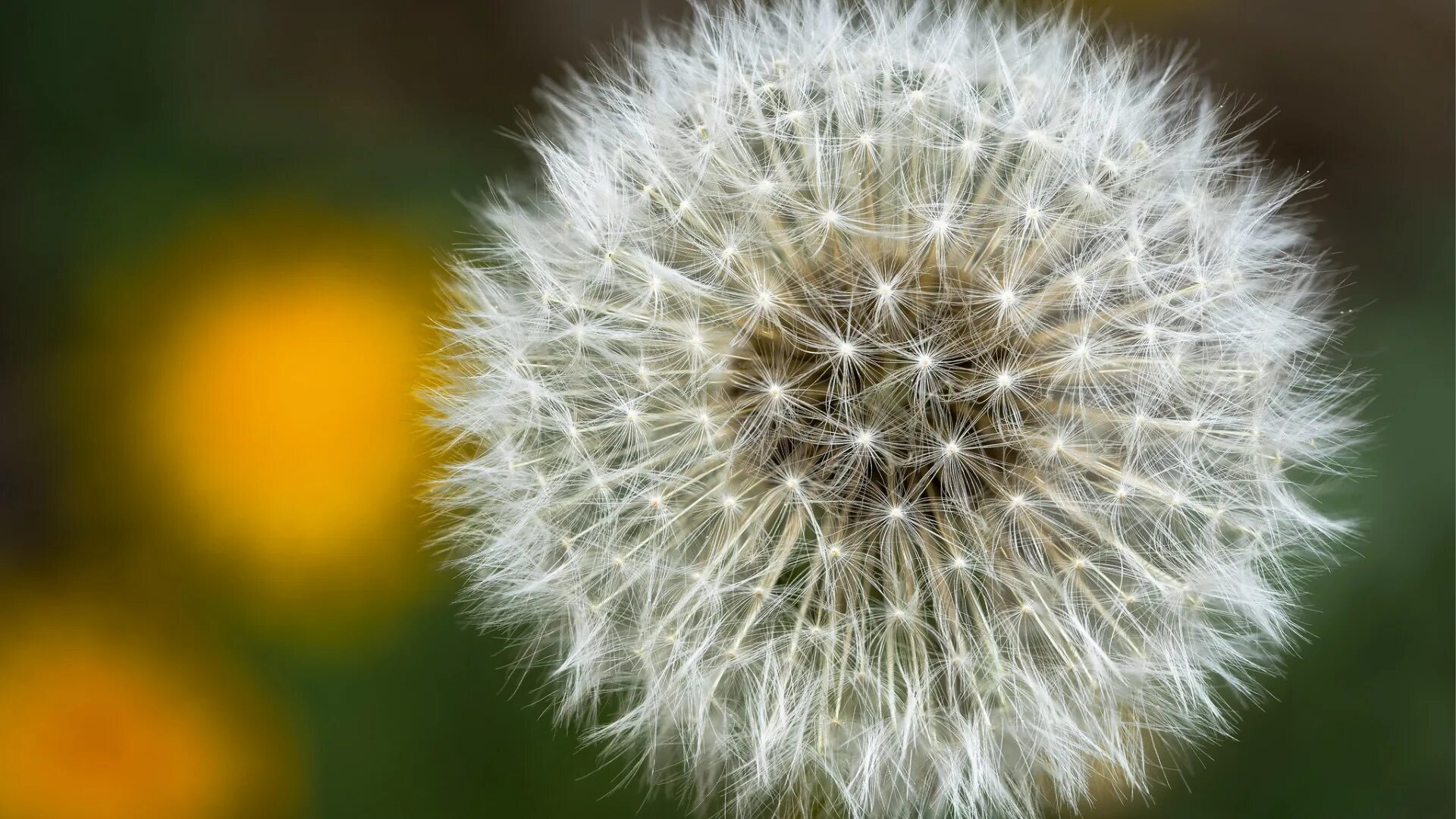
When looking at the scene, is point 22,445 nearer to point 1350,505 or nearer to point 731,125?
point 731,125

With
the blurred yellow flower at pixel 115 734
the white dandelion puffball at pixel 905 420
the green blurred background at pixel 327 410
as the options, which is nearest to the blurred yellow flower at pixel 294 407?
the green blurred background at pixel 327 410

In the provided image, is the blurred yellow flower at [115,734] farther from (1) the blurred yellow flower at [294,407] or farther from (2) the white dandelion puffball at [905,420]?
(2) the white dandelion puffball at [905,420]

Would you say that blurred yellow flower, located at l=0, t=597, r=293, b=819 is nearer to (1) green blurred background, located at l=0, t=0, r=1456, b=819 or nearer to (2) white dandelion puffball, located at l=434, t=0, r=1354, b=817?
(1) green blurred background, located at l=0, t=0, r=1456, b=819

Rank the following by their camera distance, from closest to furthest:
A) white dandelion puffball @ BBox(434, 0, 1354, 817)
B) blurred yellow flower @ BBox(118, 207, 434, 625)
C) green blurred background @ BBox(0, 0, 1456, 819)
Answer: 1. white dandelion puffball @ BBox(434, 0, 1354, 817)
2. green blurred background @ BBox(0, 0, 1456, 819)
3. blurred yellow flower @ BBox(118, 207, 434, 625)

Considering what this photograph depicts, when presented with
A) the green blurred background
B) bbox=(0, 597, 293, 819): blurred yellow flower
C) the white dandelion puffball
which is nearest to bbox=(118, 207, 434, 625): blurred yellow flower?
the green blurred background

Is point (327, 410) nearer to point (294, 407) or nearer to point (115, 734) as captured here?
point (294, 407)

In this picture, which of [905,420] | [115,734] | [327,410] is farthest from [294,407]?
[905,420]

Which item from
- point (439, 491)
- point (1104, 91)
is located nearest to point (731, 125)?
point (1104, 91)
